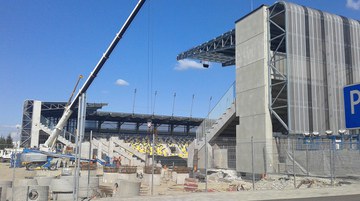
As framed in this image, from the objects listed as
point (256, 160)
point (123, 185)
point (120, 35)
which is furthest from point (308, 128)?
point (120, 35)

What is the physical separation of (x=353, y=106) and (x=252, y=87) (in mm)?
27674

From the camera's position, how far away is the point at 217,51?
154ft

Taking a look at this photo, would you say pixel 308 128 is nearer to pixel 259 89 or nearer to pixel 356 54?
pixel 259 89

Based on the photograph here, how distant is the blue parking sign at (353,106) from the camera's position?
6.75m

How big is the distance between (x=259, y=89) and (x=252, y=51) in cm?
375

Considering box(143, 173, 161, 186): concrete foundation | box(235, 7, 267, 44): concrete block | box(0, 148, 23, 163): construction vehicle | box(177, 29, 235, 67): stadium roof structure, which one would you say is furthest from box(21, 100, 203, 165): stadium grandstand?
box(143, 173, 161, 186): concrete foundation

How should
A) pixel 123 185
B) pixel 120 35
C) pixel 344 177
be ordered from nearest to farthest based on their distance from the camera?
pixel 123 185 < pixel 344 177 < pixel 120 35

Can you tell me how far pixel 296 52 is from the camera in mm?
32125

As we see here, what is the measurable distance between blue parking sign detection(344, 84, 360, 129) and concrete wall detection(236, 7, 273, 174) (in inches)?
940

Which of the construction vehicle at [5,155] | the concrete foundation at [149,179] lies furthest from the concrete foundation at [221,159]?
the construction vehicle at [5,155]

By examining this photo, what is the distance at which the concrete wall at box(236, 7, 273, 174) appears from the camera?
3244 cm

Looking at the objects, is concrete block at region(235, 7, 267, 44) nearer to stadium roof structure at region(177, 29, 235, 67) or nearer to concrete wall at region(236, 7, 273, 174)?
concrete wall at region(236, 7, 273, 174)

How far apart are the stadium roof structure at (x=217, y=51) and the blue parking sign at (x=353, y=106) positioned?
116ft

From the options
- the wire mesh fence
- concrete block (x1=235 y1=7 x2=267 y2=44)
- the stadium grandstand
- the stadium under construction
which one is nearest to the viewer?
the wire mesh fence
